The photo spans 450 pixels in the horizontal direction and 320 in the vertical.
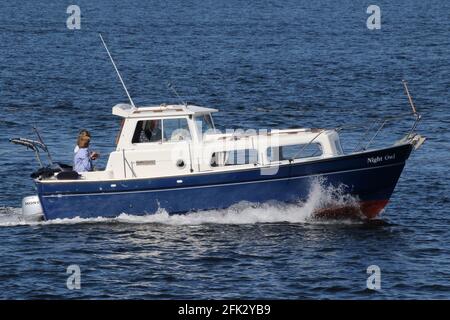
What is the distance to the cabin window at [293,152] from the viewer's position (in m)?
34.4

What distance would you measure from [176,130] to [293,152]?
3.49m

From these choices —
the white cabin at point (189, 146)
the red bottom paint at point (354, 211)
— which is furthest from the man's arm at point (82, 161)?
the red bottom paint at point (354, 211)

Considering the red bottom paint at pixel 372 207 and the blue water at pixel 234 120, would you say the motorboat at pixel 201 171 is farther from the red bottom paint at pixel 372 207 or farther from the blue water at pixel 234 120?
the blue water at pixel 234 120

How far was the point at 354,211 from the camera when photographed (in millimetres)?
35094

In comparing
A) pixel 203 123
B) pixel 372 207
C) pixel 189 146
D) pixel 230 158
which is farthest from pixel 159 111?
pixel 372 207

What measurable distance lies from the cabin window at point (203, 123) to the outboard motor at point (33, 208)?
5.30 meters

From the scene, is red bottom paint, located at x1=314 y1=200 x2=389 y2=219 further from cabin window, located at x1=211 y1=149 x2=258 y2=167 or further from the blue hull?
cabin window, located at x1=211 y1=149 x2=258 y2=167

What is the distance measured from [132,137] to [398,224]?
8362 mm

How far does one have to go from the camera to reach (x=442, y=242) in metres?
33.6

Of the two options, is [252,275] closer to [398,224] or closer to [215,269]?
[215,269]

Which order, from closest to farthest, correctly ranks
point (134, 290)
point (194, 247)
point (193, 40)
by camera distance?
point (134, 290)
point (194, 247)
point (193, 40)

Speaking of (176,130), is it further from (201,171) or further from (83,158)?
(83,158)

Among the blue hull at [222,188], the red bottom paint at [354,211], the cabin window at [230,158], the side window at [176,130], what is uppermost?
the side window at [176,130]
